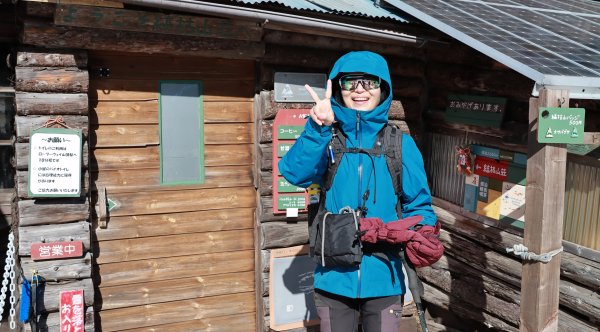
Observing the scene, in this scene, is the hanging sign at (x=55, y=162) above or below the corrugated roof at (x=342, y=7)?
below

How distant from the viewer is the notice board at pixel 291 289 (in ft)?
18.8

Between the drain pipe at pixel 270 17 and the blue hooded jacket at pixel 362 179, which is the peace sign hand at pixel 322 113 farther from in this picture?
the drain pipe at pixel 270 17

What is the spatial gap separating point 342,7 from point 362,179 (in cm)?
224

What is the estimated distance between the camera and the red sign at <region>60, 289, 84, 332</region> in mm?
4832

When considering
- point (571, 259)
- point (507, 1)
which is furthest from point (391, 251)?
point (507, 1)

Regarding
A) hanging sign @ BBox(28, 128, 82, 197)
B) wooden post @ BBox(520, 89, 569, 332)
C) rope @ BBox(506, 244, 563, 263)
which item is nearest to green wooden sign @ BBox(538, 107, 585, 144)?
wooden post @ BBox(520, 89, 569, 332)

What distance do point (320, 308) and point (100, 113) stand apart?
8.69ft

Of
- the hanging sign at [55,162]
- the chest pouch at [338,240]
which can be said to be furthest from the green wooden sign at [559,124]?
the hanging sign at [55,162]

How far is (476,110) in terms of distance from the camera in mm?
5738

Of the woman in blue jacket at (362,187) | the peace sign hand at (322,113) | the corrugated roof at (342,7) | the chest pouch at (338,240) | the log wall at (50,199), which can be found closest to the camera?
the peace sign hand at (322,113)

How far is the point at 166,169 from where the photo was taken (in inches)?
213

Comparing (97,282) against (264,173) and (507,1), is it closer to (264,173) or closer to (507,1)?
(264,173)

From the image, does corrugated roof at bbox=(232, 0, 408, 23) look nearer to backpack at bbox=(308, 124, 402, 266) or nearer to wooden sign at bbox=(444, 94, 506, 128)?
wooden sign at bbox=(444, 94, 506, 128)

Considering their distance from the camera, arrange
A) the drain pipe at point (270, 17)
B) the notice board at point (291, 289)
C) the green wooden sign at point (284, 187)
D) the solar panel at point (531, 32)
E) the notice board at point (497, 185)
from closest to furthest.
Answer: the solar panel at point (531, 32) < the drain pipe at point (270, 17) < the notice board at point (497, 185) < the green wooden sign at point (284, 187) < the notice board at point (291, 289)
